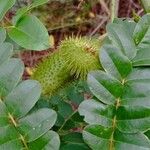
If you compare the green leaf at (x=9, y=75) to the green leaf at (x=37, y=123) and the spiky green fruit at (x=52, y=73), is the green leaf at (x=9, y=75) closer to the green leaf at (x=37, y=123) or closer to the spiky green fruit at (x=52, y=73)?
the green leaf at (x=37, y=123)

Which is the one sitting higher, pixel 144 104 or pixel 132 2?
pixel 144 104

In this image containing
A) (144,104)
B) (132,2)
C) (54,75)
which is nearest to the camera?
(144,104)

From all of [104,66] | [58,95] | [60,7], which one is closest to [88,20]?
[60,7]

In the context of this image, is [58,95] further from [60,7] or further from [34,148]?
[60,7]

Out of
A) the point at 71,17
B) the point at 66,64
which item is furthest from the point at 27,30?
the point at 71,17

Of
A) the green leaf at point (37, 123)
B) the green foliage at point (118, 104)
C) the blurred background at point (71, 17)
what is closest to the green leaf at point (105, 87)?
the green foliage at point (118, 104)

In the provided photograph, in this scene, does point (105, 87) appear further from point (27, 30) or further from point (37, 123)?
point (27, 30)
